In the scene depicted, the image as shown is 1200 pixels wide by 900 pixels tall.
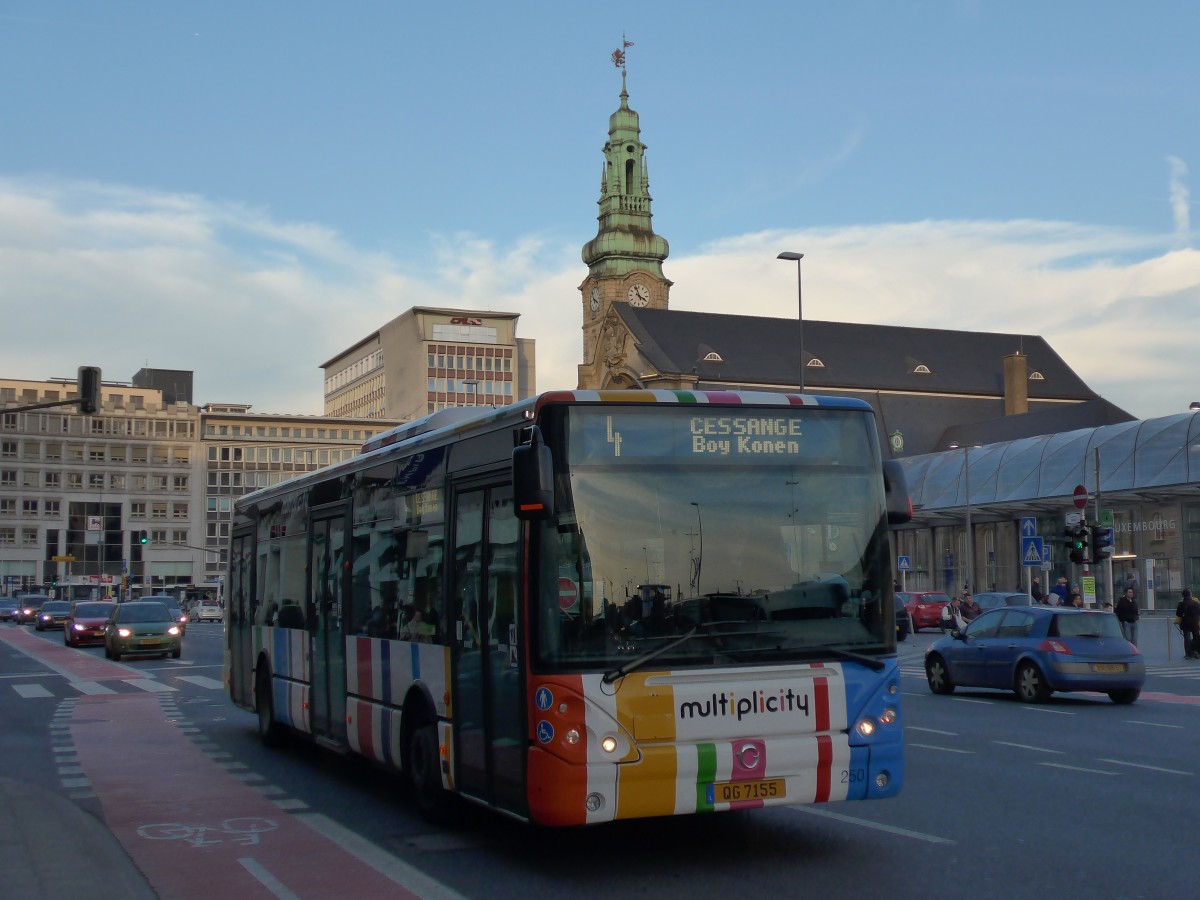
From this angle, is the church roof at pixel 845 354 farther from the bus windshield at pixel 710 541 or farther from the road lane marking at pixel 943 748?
the bus windshield at pixel 710 541

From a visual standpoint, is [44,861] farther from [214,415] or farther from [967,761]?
[214,415]

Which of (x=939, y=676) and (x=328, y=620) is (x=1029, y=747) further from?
(x=939, y=676)

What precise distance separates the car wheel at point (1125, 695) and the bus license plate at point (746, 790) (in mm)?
14005

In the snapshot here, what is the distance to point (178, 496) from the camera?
143 m

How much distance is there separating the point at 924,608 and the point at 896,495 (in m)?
42.7

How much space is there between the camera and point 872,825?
1022 centimetres

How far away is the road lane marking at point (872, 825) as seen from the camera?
9.58 m

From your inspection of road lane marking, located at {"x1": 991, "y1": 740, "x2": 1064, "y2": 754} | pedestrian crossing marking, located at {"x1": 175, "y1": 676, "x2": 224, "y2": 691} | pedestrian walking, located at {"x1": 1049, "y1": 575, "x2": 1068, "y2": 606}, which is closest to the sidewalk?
road lane marking, located at {"x1": 991, "y1": 740, "x2": 1064, "y2": 754}

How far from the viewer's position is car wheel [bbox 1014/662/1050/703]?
69.4ft

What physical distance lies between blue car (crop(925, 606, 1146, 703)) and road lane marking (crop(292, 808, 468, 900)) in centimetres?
1308

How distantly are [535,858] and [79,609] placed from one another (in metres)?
39.9

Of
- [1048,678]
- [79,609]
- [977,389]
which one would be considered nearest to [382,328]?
[977,389]

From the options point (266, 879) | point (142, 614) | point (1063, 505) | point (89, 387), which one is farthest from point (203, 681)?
point (1063, 505)

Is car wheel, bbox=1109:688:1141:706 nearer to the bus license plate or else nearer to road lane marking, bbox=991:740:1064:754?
road lane marking, bbox=991:740:1064:754
